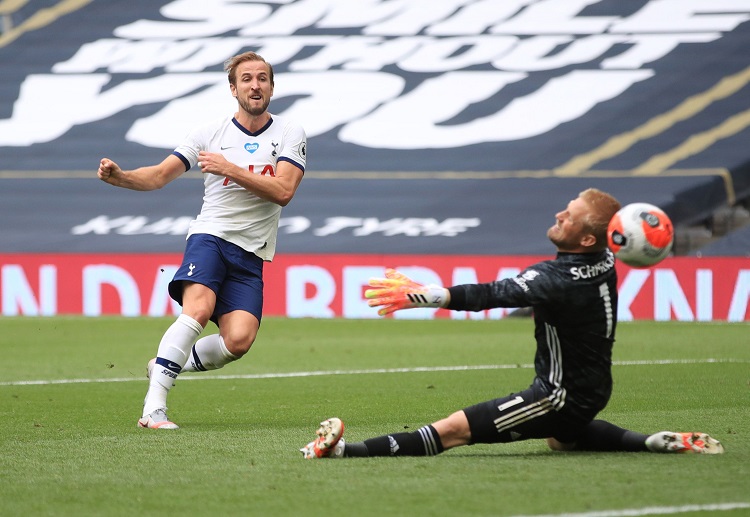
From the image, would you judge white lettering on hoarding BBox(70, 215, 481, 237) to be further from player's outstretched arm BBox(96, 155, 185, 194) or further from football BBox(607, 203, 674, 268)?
football BBox(607, 203, 674, 268)

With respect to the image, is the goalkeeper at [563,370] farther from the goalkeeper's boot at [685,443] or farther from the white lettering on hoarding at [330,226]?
the white lettering on hoarding at [330,226]

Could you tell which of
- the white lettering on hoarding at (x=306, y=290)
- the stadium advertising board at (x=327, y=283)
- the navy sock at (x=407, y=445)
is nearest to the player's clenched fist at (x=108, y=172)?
the navy sock at (x=407, y=445)

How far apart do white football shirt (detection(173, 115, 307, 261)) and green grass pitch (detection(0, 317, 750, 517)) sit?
112 centimetres

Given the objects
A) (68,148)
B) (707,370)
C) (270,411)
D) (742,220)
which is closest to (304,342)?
(707,370)

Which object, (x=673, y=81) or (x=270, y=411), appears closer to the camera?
(x=270, y=411)

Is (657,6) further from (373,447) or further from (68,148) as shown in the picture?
(373,447)

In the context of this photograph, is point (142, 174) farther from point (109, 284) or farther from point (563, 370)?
point (109, 284)

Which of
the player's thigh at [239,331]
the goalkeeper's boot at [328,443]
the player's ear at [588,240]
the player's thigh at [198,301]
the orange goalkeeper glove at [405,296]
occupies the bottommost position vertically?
the goalkeeper's boot at [328,443]

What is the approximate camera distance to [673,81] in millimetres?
23500

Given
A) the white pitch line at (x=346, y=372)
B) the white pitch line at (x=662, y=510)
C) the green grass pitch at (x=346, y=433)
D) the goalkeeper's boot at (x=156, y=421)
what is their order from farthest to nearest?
the white pitch line at (x=346, y=372) < the goalkeeper's boot at (x=156, y=421) < the green grass pitch at (x=346, y=433) < the white pitch line at (x=662, y=510)

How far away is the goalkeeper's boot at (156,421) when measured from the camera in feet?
22.0

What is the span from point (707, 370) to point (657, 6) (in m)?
16.6

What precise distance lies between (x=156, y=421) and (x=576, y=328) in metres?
2.53

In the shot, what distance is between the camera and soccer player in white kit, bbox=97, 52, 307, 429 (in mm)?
6922
